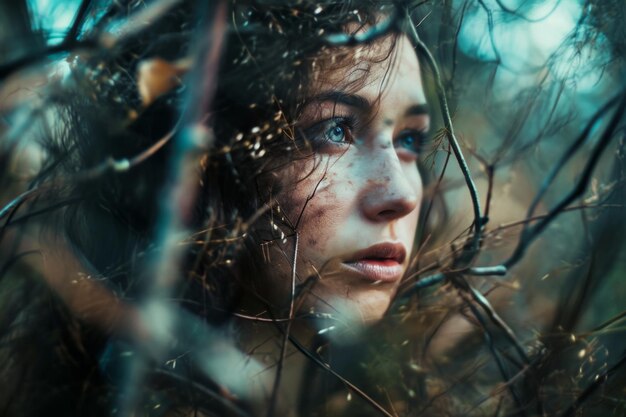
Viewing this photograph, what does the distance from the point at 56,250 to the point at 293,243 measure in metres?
0.37

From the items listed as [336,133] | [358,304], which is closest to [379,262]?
[358,304]

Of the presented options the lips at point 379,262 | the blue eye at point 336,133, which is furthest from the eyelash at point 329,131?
the lips at point 379,262

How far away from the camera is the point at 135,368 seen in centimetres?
88

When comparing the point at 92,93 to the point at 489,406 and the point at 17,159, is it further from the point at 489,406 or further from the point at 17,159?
the point at 489,406

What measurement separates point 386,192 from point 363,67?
0.19 m

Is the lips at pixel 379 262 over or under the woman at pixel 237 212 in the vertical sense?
under

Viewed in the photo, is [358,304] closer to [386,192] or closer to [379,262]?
[379,262]

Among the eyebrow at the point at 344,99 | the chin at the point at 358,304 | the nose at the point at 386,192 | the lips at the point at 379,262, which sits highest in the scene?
the eyebrow at the point at 344,99

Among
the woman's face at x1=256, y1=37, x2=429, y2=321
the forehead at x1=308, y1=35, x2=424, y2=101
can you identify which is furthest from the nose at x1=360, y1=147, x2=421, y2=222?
the forehead at x1=308, y1=35, x2=424, y2=101

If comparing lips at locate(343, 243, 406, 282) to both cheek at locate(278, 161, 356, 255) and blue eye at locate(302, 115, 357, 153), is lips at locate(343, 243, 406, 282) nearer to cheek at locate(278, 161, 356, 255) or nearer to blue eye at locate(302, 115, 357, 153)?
cheek at locate(278, 161, 356, 255)

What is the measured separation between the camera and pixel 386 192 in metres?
0.91

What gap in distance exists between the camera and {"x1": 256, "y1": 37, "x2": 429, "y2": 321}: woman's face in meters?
0.89

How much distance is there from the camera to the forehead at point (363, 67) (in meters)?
0.89

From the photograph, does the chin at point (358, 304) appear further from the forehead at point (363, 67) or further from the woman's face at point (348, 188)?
the forehead at point (363, 67)
